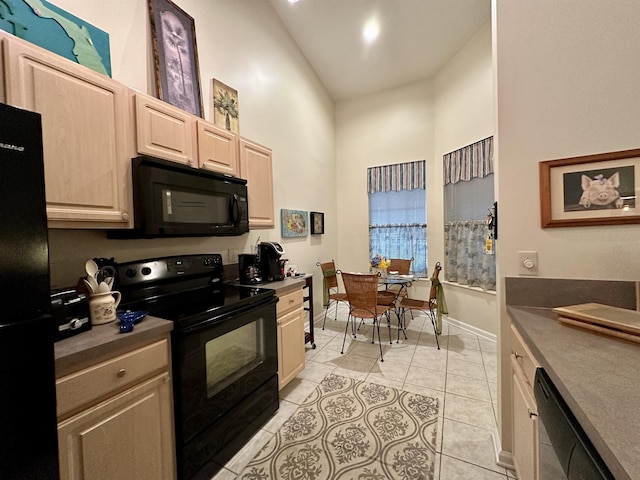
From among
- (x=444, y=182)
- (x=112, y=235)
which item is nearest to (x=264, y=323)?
(x=112, y=235)

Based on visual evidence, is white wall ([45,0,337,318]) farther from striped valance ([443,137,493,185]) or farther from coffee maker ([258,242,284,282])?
→ striped valance ([443,137,493,185])

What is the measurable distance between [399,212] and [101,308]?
4.10 metres

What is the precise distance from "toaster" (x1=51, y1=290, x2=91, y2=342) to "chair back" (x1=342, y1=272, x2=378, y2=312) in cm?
219

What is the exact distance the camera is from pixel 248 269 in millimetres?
2234

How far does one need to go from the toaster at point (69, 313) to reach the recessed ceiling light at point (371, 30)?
392cm

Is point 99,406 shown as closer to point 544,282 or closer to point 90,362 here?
point 90,362

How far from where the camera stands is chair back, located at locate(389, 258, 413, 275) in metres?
4.07

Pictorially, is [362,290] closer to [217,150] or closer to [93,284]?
[217,150]

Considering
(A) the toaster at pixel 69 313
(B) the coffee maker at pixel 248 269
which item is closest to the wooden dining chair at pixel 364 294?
(B) the coffee maker at pixel 248 269

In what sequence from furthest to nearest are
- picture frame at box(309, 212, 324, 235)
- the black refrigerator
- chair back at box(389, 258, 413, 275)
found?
chair back at box(389, 258, 413, 275) → picture frame at box(309, 212, 324, 235) → the black refrigerator

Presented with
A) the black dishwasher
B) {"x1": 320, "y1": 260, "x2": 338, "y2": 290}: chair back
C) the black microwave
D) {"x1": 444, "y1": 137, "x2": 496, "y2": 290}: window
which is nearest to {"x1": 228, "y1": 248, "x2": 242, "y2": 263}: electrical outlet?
the black microwave

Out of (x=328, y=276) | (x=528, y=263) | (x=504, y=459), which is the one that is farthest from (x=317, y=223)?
(x=504, y=459)

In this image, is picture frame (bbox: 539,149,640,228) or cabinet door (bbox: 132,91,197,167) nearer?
picture frame (bbox: 539,149,640,228)

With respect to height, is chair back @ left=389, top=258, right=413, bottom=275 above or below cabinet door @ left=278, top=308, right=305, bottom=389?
above
